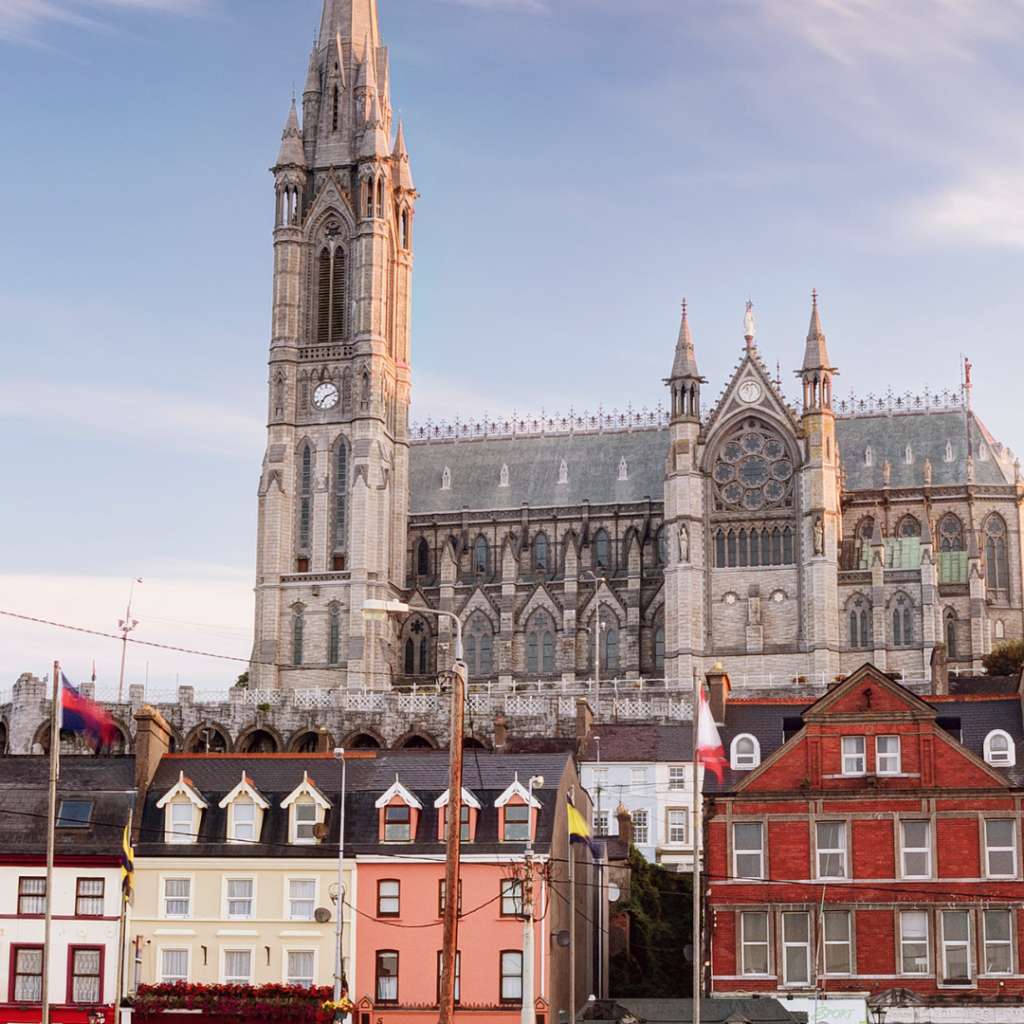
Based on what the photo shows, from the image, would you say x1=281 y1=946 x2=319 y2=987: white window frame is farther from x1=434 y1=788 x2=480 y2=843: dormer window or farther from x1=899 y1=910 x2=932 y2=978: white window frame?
x1=899 y1=910 x2=932 y2=978: white window frame

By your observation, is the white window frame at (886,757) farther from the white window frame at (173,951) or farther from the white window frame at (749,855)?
the white window frame at (173,951)

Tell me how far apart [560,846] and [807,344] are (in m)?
60.8

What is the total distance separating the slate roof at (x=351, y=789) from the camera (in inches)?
2074

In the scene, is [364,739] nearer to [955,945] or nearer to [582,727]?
[582,727]

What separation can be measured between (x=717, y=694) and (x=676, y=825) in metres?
17.6

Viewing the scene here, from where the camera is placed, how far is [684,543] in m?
109

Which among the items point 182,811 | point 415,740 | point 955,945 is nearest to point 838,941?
point 955,945

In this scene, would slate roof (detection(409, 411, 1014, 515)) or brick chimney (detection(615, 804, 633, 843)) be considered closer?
brick chimney (detection(615, 804, 633, 843))

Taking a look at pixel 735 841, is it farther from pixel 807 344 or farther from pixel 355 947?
pixel 807 344

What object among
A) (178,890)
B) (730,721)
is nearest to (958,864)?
(730,721)

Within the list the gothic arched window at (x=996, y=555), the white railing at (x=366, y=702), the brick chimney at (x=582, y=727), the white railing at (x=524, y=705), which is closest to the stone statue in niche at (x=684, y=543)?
the gothic arched window at (x=996, y=555)

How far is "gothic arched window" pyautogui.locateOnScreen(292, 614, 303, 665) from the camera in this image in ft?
370

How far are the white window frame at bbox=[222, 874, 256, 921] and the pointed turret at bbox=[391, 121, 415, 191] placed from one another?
248 ft

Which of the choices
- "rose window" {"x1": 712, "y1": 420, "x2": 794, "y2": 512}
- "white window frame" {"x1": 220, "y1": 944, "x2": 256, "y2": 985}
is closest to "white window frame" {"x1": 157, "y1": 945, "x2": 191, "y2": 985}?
"white window frame" {"x1": 220, "y1": 944, "x2": 256, "y2": 985}
